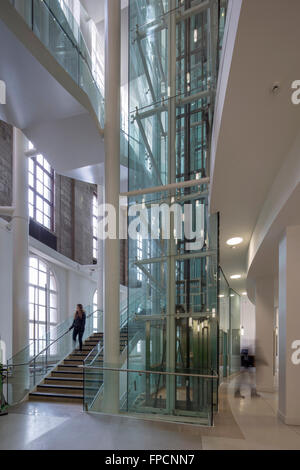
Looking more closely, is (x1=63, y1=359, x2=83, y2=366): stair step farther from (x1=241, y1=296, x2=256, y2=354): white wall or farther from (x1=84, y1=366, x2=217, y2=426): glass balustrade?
(x1=241, y1=296, x2=256, y2=354): white wall

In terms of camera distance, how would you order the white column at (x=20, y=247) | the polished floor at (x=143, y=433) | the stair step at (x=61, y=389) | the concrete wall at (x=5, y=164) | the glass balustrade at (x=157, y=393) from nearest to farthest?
the polished floor at (x=143, y=433), the glass balustrade at (x=157, y=393), the stair step at (x=61, y=389), the white column at (x=20, y=247), the concrete wall at (x=5, y=164)

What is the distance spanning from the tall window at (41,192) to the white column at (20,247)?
6.35 metres

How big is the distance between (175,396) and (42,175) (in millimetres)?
15497

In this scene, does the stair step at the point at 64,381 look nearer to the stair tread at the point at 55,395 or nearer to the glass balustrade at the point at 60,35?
the stair tread at the point at 55,395

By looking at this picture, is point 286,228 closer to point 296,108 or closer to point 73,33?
point 296,108

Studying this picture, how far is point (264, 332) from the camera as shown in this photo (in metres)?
11.6

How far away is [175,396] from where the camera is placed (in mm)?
7262

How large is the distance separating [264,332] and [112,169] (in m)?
6.44

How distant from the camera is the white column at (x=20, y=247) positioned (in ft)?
38.1

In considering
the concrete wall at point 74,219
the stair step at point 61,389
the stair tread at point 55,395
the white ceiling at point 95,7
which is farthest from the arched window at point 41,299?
the white ceiling at point 95,7

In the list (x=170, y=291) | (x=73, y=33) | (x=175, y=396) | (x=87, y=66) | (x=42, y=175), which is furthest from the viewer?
(x=42, y=175)

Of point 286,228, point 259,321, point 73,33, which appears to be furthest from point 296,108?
point 259,321

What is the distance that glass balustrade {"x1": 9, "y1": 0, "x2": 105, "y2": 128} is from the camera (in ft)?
22.5

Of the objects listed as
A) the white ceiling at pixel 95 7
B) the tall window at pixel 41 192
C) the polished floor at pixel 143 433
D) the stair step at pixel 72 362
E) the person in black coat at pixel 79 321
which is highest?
the white ceiling at pixel 95 7
